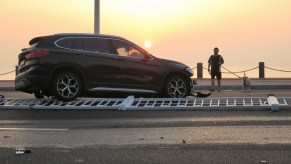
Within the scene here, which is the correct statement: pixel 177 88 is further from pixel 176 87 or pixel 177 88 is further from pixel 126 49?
pixel 126 49

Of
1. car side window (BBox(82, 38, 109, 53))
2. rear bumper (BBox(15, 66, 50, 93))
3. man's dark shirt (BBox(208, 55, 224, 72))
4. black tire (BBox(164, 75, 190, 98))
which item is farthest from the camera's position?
man's dark shirt (BBox(208, 55, 224, 72))

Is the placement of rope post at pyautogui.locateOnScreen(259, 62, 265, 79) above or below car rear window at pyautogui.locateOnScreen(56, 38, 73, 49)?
below

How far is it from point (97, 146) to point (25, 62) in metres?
5.72

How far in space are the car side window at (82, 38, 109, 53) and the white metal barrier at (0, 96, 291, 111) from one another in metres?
1.18

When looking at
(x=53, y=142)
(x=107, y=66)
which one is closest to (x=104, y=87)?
(x=107, y=66)

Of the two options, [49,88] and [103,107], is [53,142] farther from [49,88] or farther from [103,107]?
[49,88]

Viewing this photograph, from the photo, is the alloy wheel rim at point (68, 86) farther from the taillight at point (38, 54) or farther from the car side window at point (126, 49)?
the car side window at point (126, 49)

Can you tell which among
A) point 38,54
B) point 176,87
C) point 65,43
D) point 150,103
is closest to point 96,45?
point 65,43

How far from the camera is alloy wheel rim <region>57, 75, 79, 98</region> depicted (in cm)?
1307

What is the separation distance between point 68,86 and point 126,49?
1772 millimetres

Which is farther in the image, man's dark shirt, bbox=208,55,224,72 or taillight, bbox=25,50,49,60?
man's dark shirt, bbox=208,55,224,72

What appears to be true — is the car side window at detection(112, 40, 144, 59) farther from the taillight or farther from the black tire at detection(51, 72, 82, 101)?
the taillight

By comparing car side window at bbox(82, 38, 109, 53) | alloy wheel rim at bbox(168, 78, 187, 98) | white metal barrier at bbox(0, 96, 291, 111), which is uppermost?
car side window at bbox(82, 38, 109, 53)

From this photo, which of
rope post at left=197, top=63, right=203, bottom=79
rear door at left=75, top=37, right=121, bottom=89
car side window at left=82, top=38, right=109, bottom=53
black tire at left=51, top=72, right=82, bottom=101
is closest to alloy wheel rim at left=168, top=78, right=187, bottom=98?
rear door at left=75, top=37, right=121, bottom=89
